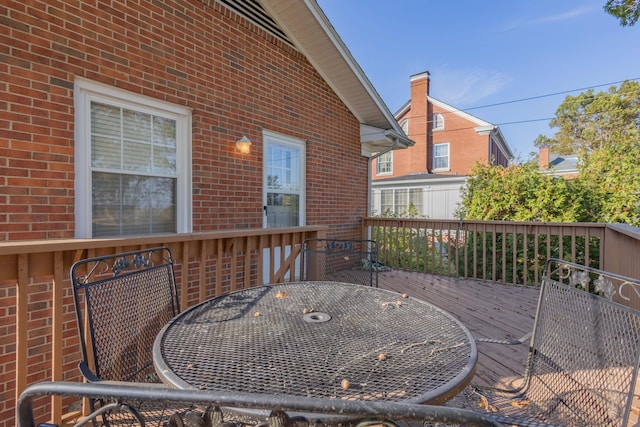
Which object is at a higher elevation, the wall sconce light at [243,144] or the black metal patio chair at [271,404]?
the wall sconce light at [243,144]

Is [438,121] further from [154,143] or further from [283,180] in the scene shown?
[154,143]

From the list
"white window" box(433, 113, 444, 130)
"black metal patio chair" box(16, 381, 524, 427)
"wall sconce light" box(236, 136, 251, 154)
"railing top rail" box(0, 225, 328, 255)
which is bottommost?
"black metal patio chair" box(16, 381, 524, 427)

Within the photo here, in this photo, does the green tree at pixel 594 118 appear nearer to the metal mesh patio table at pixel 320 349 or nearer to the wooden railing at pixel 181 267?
the wooden railing at pixel 181 267

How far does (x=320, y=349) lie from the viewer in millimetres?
1241

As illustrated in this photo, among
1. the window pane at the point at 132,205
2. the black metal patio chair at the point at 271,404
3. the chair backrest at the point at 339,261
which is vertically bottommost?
the chair backrest at the point at 339,261

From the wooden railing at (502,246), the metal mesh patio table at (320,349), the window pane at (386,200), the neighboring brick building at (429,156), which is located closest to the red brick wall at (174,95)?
the wooden railing at (502,246)

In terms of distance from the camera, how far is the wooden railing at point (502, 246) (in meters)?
4.23

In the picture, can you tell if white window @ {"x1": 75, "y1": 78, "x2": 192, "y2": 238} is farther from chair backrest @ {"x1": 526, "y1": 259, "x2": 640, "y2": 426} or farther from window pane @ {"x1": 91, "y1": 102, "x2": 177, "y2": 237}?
chair backrest @ {"x1": 526, "y1": 259, "x2": 640, "y2": 426}

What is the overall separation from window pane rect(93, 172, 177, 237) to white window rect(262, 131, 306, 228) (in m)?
1.35

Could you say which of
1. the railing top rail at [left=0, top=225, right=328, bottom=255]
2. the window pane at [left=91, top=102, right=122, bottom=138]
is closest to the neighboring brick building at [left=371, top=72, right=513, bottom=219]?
the window pane at [left=91, top=102, right=122, bottom=138]

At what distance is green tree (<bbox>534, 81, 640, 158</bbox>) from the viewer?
18.6 metres

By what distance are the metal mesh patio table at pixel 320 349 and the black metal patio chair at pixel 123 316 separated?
0.32 metres

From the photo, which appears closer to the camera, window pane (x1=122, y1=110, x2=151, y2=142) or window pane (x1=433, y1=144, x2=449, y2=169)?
window pane (x1=122, y1=110, x2=151, y2=142)

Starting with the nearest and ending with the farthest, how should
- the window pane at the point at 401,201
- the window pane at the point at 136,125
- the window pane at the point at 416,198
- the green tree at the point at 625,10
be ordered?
the window pane at the point at 136,125 → the green tree at the point at 625,10 → the window pane at the point at 416,198 → the window pane at the point at 401,201
